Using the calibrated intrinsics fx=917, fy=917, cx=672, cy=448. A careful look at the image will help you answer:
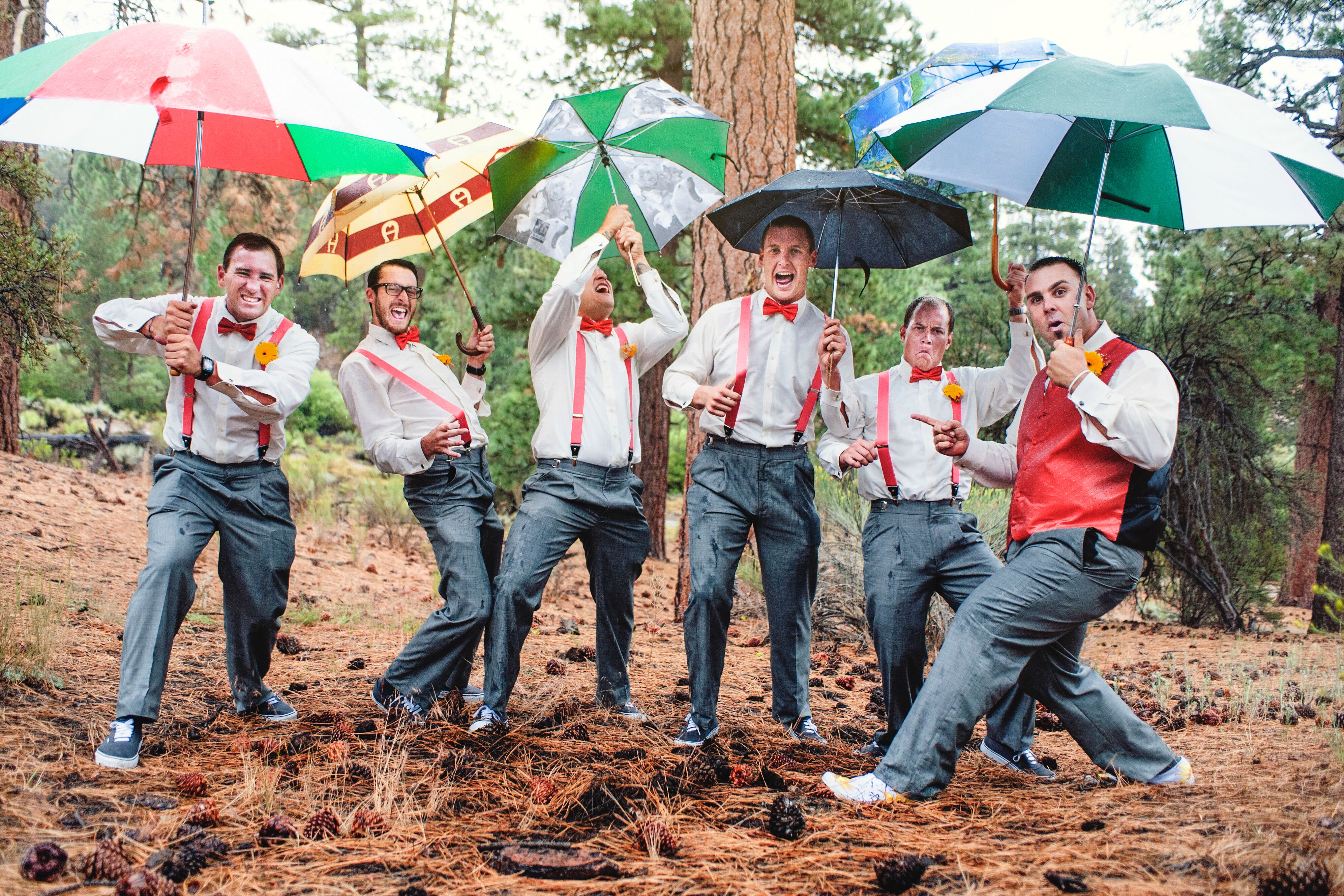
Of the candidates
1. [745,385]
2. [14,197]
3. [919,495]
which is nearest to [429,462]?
[745,385]

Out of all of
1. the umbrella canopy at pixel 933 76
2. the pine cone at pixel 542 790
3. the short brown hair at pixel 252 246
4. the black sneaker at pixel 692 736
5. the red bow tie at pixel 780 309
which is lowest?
the black sneaker at pixel 692 736

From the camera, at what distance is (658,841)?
2586 mm

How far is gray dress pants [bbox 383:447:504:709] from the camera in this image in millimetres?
3998

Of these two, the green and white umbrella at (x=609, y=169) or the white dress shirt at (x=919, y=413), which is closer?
the white dress shirt at (x=919, y=413)

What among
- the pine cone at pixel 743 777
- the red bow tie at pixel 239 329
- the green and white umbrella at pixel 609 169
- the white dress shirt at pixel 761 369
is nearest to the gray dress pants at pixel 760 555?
the white dress shirt at pixel 761 369

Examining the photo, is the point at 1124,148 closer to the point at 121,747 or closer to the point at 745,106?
the point at 745,106

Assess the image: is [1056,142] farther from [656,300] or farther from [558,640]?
[558,640]

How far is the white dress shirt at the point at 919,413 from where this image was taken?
385cm

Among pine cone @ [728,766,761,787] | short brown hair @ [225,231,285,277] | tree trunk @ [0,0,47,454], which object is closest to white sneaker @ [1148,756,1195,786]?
pine cone @ [728,766,761,787]

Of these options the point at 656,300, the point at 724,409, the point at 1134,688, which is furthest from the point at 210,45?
the point at 1134,688

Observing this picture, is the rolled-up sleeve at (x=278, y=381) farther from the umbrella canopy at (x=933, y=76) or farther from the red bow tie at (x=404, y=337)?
the umbrella canopy at (x=933, y=76)

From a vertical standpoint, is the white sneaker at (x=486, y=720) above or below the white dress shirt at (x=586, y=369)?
below

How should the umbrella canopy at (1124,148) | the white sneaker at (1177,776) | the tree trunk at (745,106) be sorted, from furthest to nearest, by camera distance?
the tree trunk at (745,106) → the white sneaker at (1177,776) → the umbrella canopy at (1124,148)

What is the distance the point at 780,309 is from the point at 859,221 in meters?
0.65
